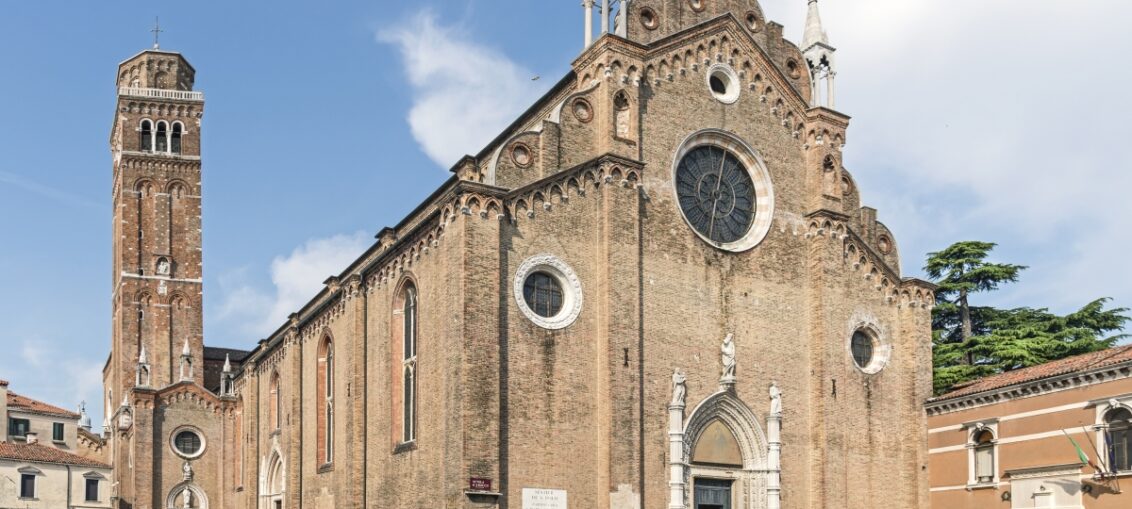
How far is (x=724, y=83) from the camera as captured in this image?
2598 cm

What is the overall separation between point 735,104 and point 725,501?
8965 mm

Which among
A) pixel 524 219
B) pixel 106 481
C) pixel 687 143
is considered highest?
pixel 687 143

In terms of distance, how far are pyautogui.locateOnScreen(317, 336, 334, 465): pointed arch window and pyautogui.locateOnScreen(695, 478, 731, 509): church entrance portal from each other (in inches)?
428

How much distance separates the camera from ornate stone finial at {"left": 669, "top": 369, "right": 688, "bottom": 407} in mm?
22703

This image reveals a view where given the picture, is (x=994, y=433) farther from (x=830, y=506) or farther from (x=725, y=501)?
(x=725, y=501)

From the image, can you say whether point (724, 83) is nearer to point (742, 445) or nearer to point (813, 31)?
point (813, 31)

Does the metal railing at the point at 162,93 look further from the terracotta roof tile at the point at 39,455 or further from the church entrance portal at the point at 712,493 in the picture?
the church entrance portal at the point at 712,493

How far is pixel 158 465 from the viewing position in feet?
131

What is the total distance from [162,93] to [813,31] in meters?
31.8

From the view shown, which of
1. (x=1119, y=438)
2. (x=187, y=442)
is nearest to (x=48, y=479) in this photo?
(x=187, y=442)

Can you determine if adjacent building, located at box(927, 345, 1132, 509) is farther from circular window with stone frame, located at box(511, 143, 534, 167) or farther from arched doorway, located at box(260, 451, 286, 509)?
arched doorway, located at box(260, 451, 286, 509)

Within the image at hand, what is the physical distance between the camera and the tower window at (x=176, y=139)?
48.5 metres

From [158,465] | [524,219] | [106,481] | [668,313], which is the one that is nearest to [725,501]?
[668,313]

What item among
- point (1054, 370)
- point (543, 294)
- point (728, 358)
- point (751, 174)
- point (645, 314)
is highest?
point (751, 174)
